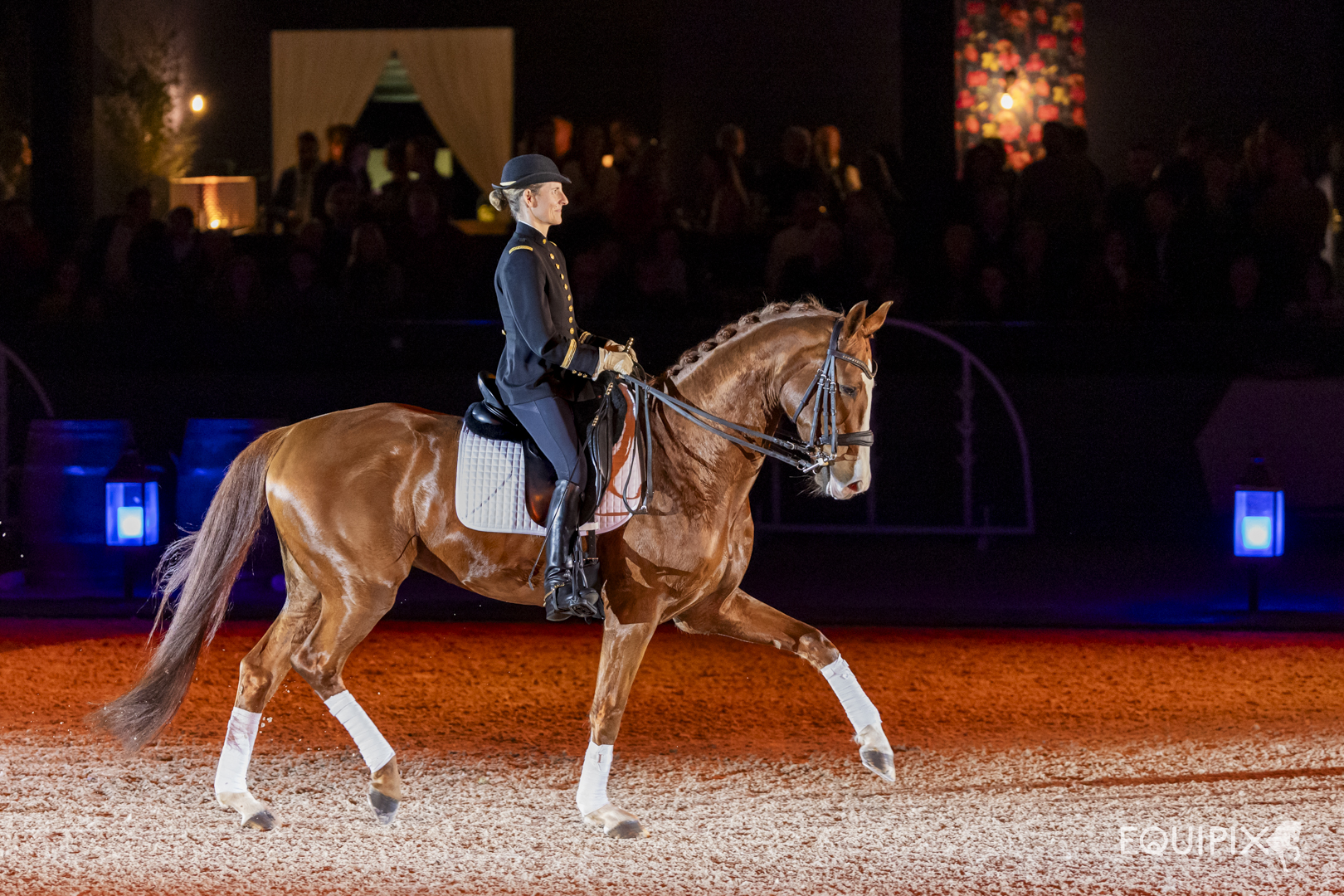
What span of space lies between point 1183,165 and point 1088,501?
3.58 metres

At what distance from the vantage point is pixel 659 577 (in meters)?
5.15

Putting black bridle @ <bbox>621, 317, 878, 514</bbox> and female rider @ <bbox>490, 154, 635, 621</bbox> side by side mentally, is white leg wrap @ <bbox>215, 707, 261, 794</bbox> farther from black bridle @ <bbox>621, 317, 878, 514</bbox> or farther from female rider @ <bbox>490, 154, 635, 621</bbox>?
black bridle @ <bbox>621, 317, 878, 514</bbox>

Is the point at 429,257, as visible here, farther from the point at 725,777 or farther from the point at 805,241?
the point at 725,777

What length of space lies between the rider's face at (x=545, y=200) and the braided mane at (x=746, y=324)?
686 mm

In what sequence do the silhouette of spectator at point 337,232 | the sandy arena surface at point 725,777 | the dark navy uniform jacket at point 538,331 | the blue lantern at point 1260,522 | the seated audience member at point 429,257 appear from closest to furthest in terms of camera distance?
the sandy arena surface at point 725,777
the dark navy uniform jacket at point 538,331
the blue lantern at point 1260,522
the seated audience member at point 429,257
the silhouette of spectator at point 337,232

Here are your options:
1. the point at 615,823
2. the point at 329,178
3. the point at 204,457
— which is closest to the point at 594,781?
the point at 615,823

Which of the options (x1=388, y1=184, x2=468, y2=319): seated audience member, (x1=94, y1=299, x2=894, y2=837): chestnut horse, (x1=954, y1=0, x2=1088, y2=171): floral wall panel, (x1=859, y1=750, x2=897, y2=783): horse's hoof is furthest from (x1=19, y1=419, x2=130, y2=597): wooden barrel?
(x1=954, y1=0, x2=1088, y2=171): floral wall panel

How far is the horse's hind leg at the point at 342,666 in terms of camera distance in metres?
5.07

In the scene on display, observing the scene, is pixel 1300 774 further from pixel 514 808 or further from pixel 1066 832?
pixel 514 808

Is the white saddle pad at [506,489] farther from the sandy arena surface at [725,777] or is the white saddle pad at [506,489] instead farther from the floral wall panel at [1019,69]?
the floral wall panel at [1019,69]

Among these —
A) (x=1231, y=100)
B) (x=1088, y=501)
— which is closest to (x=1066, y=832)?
(x=1088, y=501)

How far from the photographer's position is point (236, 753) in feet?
16.9

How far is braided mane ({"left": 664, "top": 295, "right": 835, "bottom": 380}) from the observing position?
17.0ft

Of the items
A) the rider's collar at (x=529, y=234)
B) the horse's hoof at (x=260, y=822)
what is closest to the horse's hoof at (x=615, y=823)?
the horse's hoof at (x=260, y=822)
